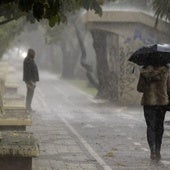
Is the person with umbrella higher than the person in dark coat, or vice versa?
the person with umbrella

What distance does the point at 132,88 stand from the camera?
80.6ft

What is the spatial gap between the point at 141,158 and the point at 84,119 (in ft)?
25.8

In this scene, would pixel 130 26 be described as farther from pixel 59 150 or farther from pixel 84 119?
pixel 59 150

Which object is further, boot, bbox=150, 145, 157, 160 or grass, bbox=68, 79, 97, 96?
grass, bbox=68, 79, 97, 96

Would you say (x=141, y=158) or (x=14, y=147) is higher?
(x=14, y=147)

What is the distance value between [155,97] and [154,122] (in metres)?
0.45

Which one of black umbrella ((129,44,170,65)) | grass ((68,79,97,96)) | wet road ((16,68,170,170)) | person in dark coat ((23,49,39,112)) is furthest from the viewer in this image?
grass ((68,79,97,96))

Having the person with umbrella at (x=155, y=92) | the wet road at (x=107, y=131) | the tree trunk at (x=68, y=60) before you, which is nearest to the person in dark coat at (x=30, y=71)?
the wet road at (x=107, y=131)

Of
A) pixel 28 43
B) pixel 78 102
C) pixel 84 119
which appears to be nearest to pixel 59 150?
pixel 84 119

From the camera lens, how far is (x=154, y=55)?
10.4 metres

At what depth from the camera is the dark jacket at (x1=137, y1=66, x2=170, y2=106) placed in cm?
1023

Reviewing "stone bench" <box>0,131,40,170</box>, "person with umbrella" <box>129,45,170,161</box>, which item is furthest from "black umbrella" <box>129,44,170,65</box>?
"stone bench" <box>0,131,40,170</box>

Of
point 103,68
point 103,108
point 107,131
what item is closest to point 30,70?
point 103,108

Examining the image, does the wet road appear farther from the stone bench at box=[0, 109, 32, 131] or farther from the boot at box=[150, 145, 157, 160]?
the stone bench at box=[0, 109, 32, 131]
